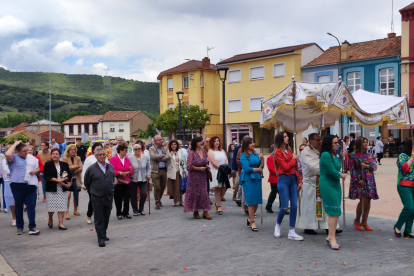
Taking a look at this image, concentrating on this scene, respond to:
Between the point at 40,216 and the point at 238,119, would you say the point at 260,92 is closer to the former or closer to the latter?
the point at 238,119

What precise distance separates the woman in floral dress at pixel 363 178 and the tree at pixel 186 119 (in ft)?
121

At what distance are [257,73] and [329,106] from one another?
34.5m

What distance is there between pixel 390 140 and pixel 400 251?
28701 millimetres

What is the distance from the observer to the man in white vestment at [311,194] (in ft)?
23.8

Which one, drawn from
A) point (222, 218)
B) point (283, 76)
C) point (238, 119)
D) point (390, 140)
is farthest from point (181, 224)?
point (238, 119)

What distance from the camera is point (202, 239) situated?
24.5ft

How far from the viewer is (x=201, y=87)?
49625mm

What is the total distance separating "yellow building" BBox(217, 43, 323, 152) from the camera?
131 ft

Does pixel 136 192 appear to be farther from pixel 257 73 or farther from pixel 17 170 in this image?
pixel 257 73

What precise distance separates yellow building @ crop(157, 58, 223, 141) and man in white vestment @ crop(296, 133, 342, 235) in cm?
4132

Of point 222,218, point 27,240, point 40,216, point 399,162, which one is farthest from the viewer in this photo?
point 40,216

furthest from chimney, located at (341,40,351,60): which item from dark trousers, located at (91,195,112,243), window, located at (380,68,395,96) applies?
dark trousers, located at (91,195,112,243)

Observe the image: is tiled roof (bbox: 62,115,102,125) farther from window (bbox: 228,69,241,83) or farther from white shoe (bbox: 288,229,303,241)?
white shoe (bbox: 288,229,303,241)

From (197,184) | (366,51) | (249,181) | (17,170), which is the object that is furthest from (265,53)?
(17,170)
